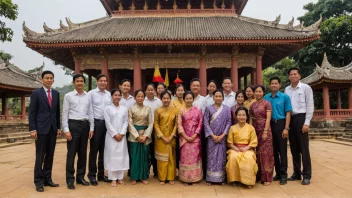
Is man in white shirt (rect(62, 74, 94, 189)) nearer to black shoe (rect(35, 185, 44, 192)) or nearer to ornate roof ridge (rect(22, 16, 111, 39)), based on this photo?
black shoe (rect(35, 185, 44, 192))

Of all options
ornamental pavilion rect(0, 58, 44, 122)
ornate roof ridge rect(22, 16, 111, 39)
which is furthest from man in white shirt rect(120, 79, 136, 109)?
ornamental pavilion rect(0, 58, 44, 122)

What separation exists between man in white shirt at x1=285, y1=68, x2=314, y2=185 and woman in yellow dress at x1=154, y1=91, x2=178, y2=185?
7.16ft

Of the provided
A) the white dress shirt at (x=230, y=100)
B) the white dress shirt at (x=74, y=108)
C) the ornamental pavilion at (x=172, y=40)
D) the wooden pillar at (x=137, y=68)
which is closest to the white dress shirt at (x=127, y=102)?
the white dress shirt at (x=74, y=108)

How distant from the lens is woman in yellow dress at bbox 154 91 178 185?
187 inches

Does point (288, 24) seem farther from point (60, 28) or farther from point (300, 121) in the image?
point (60, 28)

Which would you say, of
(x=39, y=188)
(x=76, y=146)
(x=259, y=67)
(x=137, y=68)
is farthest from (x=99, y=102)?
(x=259, y=67)

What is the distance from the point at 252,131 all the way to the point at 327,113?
1343cm

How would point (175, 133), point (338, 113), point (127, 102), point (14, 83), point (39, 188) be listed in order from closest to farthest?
point (39, 188), point (175, 133), point (127, 102), point (338, 113), point (14, 83)

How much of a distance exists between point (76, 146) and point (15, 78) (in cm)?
1635

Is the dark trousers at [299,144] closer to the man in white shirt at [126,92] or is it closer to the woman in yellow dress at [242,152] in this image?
the woman in yellow dress at [242,152]

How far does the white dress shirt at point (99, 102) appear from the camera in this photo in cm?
492

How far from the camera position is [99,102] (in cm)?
495

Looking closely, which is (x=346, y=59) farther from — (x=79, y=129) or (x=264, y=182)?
(x=79, y=129)

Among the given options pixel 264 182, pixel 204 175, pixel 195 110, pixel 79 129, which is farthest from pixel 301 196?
pixel 79 129
